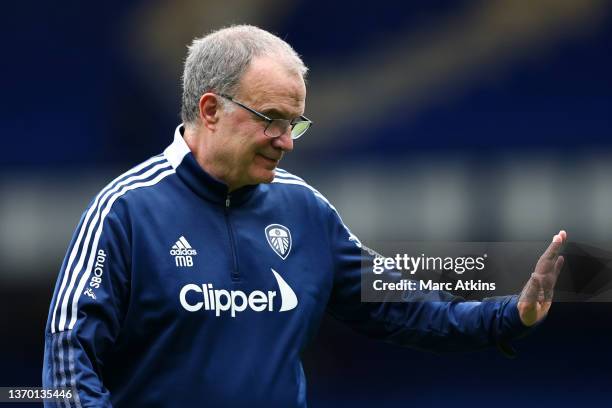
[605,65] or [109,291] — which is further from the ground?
[605,65]

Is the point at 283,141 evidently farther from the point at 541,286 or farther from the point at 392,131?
the point at 392,131

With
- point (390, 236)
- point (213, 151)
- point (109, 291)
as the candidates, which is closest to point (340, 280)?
point (213, 151)

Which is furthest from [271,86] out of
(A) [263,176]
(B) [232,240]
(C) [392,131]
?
(C) [392,131]

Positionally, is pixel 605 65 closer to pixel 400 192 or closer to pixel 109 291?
pixel 400 192

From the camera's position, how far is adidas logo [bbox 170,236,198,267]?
8.29 feet

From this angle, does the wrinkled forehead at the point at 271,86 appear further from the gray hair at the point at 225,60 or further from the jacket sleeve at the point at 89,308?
the jacket sleeve at the point at 89,308

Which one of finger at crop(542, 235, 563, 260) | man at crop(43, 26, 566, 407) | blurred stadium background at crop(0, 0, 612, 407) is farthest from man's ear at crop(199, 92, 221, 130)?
blurred stadium background at crop(0, 0, 612, 407)

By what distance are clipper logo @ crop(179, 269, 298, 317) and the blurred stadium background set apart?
213 centimetres

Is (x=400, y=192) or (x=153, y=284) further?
(x=400, y=192)

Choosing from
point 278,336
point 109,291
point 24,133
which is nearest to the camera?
point 109,291

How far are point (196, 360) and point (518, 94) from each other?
2.71 m

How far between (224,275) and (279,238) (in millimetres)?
200

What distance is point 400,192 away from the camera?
187 inches

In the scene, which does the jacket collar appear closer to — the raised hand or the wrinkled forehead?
the wrinkled forehead
